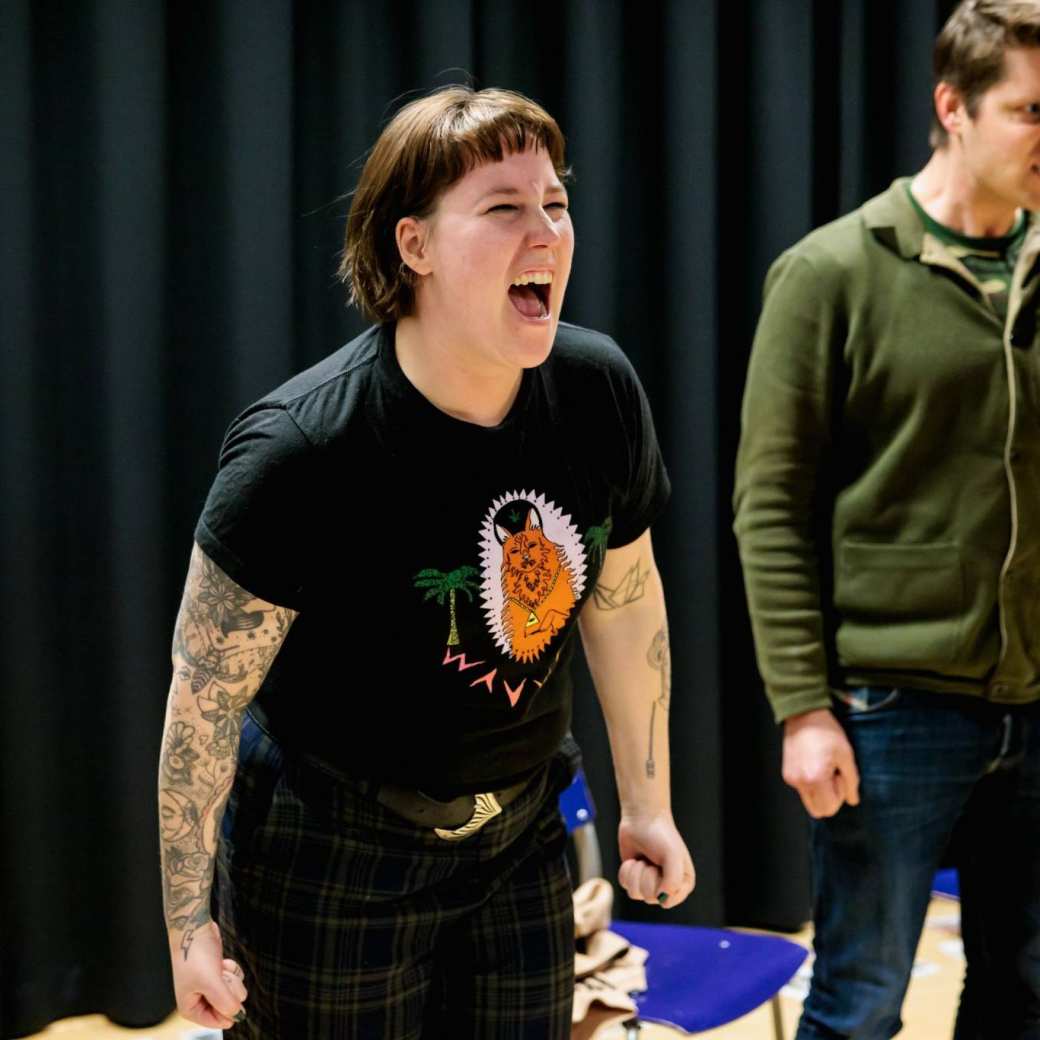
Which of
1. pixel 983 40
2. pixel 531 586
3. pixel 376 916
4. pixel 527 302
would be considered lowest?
pixel 376 916

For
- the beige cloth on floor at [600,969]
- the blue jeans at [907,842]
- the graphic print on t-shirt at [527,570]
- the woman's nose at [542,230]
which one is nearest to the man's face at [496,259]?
the woman's nose at [542,230]

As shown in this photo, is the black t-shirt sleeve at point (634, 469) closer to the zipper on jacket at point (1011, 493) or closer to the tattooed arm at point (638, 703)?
the tattooed arm at point (638, 703)

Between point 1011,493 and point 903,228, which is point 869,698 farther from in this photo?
point 903,228

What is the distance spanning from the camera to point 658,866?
5.68 feet

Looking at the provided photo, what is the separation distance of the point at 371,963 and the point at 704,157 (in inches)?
88.0

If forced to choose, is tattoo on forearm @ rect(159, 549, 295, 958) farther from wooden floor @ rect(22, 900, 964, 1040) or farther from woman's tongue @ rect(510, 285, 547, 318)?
wooden floor @ rect(22, 900, 964, 1040)

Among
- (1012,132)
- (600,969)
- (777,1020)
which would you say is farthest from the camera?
(777,1020)

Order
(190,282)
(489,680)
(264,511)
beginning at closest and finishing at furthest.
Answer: (264,511) → (489,680) → (190,282)

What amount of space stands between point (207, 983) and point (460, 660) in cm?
40

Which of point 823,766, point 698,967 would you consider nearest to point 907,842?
point 823,766

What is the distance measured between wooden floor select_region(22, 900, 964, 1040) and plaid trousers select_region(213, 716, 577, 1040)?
1.42 metres

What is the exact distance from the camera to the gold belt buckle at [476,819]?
1532 mm

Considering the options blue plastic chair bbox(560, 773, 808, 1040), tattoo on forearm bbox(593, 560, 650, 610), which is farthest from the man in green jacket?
tattoo on forearm bbox(593, 560, 650, 610)

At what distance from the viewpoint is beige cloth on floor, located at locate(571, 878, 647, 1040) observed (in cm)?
212
